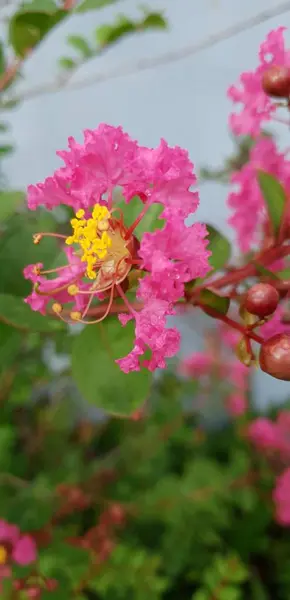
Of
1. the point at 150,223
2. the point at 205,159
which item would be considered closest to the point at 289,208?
the point at 150,223

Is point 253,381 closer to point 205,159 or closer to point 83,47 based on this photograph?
point 205,159

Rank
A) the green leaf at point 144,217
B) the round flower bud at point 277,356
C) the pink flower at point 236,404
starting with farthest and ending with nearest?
the pink flower at point 236,404 → the green leaf at point 144,217 → the round flower bud at point 277,356

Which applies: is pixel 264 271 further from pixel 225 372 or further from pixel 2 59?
pixel 225 372

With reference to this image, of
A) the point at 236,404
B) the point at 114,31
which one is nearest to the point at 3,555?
the point at 114,31

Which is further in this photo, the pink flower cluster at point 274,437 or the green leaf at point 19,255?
the pink flower cluster at point 274,437

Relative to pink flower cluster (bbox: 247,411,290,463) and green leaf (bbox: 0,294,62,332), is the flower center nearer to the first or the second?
green leaf (bbox: 0,294,62,332)

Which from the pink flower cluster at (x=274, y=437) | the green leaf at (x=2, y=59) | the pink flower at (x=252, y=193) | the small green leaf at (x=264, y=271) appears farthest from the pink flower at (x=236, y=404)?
the small green leaf at (x=264, y=271)

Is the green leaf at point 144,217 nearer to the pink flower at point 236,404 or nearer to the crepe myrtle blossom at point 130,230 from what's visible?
the crepe myrtle blossom at point 130,230
